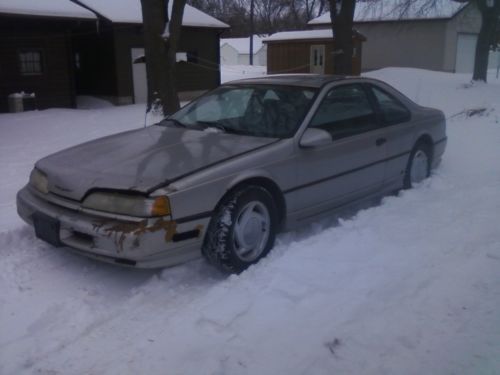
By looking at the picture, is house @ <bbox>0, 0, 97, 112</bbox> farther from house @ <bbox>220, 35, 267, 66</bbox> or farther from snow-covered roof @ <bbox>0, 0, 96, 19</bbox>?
house @ <bbox>220, 35, 267, 66</bbox>

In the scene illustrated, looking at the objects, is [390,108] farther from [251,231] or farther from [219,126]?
[251,231]

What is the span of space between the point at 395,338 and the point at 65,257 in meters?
2.65

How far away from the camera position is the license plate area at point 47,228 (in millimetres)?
3781

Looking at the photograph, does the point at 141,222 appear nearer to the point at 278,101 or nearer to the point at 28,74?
the point at 278,101

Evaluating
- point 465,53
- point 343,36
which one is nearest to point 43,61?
point 343,36

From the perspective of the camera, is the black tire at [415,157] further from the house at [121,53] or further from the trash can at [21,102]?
the house at [121,53]

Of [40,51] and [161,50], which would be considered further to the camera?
[40,51]

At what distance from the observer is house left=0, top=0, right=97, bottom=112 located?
1479 centimetres

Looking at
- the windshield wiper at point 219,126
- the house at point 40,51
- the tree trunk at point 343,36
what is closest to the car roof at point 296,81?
the windshield wiper at point 219,126

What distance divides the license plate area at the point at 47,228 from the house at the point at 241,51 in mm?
55623

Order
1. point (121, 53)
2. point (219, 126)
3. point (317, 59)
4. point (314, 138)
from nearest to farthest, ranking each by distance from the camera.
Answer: point (314, 138) < point (219, 126) < point (121, 53) < point (317, 59)

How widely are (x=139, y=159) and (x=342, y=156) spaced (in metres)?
1.86

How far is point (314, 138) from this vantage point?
4438mm

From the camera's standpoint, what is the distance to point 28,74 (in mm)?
15922
